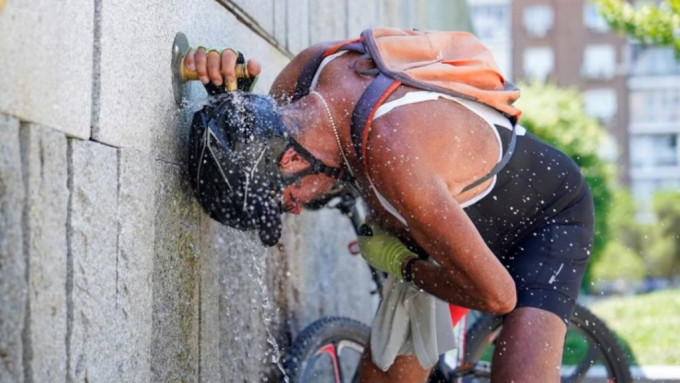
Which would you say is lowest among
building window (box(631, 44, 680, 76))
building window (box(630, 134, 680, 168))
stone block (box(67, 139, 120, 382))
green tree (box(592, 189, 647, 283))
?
green tree (box(592, 189, 647, 283))

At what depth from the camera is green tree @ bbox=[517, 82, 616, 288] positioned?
25.3 meters

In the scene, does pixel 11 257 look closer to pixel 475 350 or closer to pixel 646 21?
pixel 475 350

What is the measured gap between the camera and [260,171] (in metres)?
3.14

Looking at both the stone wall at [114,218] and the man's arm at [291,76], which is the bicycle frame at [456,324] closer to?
the stone wall at [114,218]

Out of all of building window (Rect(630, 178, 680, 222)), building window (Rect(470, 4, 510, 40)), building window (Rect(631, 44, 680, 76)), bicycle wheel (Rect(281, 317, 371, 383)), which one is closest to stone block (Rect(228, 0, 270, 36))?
bicycle wheel (Rect(281, 317, 371, 383))

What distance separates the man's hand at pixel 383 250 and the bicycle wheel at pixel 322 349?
0.79 meters

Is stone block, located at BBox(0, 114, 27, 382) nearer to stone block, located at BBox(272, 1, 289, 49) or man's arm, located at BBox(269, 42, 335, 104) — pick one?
man's arm, located at BBox(269, 42, 335, 104)

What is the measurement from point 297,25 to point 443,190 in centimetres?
232

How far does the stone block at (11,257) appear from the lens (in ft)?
7.22

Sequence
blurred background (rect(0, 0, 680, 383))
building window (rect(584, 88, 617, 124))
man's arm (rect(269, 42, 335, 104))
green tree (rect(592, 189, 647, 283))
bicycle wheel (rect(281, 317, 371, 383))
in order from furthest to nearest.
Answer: building window (rect(584, 88, 617, 124))
green tree (rect(592, 189, 647, 283))
bicycle wheel (rect(281, 317, 371, 383))
man's arm (rect(269, 42, 335, 104))
blurred background (rect(0, 0, 680, 383))

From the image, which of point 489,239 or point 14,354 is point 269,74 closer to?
point 489,239

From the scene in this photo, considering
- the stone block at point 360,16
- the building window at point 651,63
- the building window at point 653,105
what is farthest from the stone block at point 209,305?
the building window at point 653,105

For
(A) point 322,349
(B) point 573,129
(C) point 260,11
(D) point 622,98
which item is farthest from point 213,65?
(D) point 622,98

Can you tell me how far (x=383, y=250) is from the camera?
356 cm
